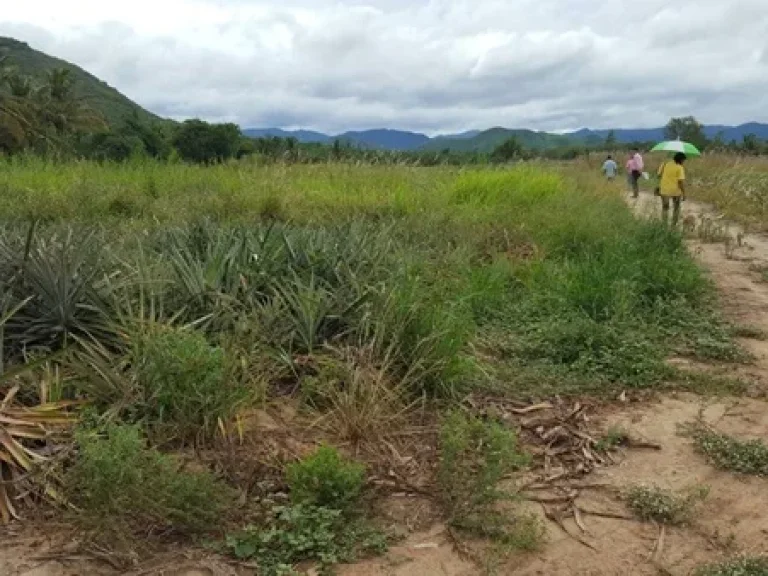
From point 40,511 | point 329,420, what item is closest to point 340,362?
point 329,420

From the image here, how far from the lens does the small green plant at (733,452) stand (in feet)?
12.2

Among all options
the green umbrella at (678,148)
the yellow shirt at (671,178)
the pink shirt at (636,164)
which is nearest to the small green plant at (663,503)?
the yellow shirt at (671,178)

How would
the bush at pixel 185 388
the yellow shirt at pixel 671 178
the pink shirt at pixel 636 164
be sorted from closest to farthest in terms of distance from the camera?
the bush at pixel 185 388
the yellow shirt at pixel 671 178
the pink shirt at pixel 636 164

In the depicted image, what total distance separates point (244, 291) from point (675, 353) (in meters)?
3.11

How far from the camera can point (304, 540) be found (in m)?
2.91

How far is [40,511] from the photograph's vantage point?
314 cm

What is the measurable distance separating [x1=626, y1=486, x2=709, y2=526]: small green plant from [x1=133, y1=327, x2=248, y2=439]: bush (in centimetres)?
191

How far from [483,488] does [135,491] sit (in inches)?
54.8

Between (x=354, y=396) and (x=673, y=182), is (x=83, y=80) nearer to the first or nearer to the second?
(x=673, y=182)

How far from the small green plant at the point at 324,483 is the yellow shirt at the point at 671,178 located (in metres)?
10.00

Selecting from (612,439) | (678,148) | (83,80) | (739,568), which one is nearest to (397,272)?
Result: (612,439)

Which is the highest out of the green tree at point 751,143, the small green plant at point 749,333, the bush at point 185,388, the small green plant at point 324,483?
the green tree at point 751,143

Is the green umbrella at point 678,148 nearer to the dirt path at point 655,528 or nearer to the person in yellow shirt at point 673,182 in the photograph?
the person in yellow shirt at point 673,182

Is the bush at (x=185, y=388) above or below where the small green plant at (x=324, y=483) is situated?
above
